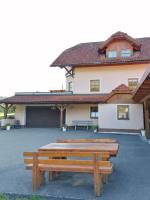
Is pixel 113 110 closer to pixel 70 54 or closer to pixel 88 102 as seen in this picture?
pixel 88 102

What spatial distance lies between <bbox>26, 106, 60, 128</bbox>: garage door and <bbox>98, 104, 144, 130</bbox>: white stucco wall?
602cm

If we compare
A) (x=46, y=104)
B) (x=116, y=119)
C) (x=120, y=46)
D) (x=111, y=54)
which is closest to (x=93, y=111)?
(x=116, y=119)

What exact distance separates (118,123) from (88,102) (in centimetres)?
321

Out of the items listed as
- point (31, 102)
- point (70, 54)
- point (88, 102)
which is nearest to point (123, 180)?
point (88, 102)

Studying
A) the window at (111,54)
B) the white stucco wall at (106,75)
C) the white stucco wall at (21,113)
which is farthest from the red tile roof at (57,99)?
the window at (111,54)

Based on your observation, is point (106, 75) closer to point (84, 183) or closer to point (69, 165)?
point (84, 183)

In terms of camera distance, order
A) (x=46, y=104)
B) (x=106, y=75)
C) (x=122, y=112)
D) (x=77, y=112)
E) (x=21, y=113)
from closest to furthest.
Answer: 1. (x=122, y=112)
2. (x=46, y=104)
3. (x=106, y=75)
4. (x=77, y=112)
5. (x=21, y=113)

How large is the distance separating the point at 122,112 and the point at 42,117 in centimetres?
886

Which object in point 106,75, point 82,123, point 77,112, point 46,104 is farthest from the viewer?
point 77,112

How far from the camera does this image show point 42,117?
22.7m

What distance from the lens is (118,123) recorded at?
58.3ft

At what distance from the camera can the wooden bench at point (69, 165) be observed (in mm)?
4262

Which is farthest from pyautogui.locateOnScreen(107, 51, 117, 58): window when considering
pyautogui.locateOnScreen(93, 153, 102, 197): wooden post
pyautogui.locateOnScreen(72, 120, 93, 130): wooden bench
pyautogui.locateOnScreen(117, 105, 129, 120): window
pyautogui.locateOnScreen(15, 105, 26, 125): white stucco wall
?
pyautogui.locateOnScreen(93, 153, 102, 197): wooden post

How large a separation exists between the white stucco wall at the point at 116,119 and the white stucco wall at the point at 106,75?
3.26 meters
